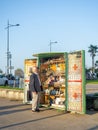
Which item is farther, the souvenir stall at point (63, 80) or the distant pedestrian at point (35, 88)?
the distant pedestrian at point (35, 88)

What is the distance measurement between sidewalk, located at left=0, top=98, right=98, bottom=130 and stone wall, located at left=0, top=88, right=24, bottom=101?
3.67 meters

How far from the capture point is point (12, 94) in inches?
784

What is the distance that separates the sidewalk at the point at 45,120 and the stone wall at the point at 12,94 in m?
3.67

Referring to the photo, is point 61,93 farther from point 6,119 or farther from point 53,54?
point 6,119

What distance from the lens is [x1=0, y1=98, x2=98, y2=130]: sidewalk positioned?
10820 millimetres

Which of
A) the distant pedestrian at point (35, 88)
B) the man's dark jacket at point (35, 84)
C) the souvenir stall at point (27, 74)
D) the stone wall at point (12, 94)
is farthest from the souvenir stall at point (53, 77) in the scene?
the stone wall at point (12, 94)

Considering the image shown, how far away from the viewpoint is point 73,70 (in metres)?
13.8

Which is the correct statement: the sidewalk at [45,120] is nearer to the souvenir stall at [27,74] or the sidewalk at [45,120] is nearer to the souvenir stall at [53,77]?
the souvenir stall at [53,77]

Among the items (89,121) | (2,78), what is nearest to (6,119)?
(89,121)

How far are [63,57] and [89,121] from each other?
4.04 metres

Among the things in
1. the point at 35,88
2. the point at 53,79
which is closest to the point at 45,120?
Answer: the point at 35,88

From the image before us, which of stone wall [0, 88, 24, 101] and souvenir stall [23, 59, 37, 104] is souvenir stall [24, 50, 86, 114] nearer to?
souvenir stall [23, 59, 37, 104]

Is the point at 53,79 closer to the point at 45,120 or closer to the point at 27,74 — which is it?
the point at 27,74

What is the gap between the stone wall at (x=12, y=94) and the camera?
62.2 feet
